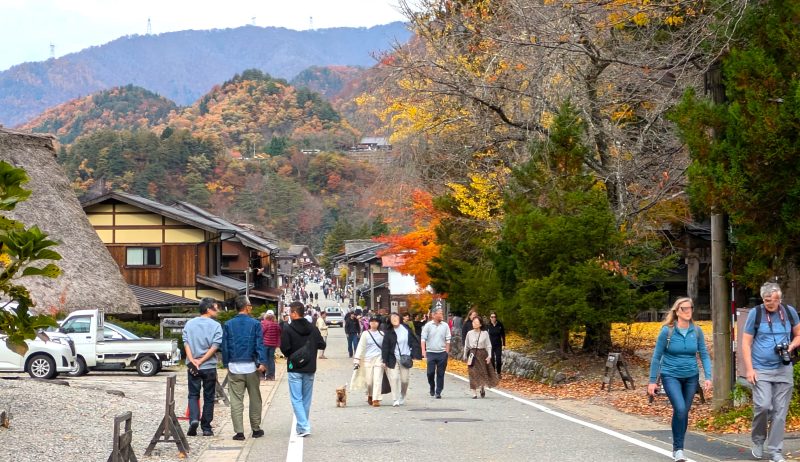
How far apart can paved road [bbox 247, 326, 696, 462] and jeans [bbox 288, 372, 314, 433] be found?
20 cm

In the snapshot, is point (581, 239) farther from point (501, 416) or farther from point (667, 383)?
point (667, 383)

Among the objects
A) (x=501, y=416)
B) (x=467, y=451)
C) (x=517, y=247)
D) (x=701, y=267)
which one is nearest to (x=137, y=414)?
(x=501, y=416)

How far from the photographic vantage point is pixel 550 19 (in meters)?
19.3

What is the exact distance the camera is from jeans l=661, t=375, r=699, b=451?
984 centimetres

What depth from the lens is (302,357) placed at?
1274 centimetres

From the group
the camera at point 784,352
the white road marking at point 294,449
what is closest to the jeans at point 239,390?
the white road marking at point 294,449

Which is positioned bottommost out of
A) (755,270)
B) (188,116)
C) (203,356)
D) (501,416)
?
(501,416)

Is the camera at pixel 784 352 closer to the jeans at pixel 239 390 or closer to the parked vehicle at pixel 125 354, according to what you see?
the jeans at pixel 239 390

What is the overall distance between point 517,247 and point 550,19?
544cm

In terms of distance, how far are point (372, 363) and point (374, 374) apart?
19 cm

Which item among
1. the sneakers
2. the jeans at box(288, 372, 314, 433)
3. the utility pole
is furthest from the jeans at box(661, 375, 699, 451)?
the jeans at box(288, 372, 314, 433)

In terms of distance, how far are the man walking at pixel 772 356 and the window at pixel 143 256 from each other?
1604 inches

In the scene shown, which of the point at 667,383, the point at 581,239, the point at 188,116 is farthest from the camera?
the point at 188,116

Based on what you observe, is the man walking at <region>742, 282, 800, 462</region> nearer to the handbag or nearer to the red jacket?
the handbag
